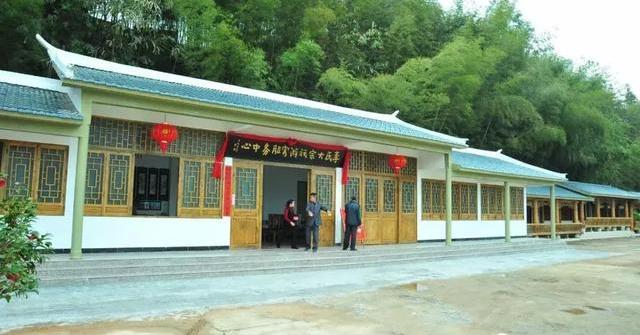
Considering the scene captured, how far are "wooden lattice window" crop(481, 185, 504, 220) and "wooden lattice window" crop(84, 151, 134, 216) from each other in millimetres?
10146

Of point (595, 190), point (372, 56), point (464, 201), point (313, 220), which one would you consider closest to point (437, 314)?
point (313, 220)

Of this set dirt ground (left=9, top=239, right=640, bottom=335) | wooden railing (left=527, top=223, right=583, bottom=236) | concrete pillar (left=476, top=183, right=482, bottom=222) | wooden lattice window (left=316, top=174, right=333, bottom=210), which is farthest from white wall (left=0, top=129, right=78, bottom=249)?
wooden railing (left=527, top=223, right=583, bottom=236)

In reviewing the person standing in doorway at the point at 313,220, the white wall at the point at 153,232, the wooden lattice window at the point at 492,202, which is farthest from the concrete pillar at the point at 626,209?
the white wall at the point at 153,232

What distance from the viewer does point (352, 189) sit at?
1130cm

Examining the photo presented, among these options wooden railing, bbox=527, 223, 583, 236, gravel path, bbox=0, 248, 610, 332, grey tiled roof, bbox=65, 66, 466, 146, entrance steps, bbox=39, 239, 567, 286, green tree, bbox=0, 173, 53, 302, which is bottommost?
gravel path, bbox=0, 248, 610, 332

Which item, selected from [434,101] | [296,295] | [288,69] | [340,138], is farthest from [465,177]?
[296,295]

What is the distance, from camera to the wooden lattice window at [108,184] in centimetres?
804

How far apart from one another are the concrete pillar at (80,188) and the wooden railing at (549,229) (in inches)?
593

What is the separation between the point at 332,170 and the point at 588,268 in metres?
5.54

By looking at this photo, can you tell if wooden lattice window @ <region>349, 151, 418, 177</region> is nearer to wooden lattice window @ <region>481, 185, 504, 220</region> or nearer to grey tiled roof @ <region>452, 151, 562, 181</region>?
grey tiled roof @ <region>452, 151, 562, 181</region>

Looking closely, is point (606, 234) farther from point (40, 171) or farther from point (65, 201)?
point (40, 171)

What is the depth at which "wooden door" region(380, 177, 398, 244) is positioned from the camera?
11.9 metres

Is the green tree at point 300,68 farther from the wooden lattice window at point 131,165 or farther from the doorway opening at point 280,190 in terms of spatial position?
the wooden lattice window at point 131,165

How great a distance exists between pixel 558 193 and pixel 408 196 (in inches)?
408
